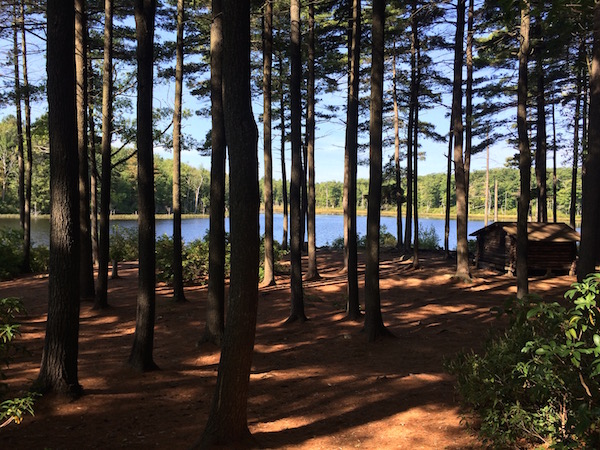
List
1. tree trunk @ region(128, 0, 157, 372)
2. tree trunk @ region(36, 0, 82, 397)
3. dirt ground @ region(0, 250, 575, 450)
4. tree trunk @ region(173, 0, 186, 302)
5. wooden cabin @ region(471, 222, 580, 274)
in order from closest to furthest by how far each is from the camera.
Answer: dirt ground @ region(0, 250, 575, 450), tree trunk @ region(36, 0, 82, 397), tree trunk @ region(128, 0, 157, 372), tree trunk @ region(173, 0, 186, 302), wooden cabin @ region(471, 222, 580, 274)

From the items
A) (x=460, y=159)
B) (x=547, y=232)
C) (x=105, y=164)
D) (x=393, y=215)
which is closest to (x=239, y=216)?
(x=105, y=164)

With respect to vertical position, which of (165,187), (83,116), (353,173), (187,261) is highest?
(165,187)

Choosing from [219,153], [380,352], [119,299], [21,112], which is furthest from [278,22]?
[380,352]

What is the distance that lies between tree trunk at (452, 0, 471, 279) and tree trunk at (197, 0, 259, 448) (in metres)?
13.2

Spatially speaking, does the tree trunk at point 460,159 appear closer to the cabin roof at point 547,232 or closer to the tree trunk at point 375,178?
the cabin roof at point 547,232

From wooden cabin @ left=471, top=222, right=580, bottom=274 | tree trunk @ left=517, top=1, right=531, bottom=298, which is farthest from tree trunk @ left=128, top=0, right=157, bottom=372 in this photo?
wooden cabin @ left=471, top=222, right=580, bottom=274

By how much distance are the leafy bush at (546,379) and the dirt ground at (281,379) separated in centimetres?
51

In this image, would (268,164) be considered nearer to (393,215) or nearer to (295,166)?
(295,166)

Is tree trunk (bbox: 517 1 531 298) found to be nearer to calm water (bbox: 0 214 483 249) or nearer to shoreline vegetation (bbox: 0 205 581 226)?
calm water (bbox: 0 214 483 249)

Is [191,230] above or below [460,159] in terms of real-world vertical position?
below

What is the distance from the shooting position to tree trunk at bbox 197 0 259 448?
3.85 metres

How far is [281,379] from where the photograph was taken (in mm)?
6711

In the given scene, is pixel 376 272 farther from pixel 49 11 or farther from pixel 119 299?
pixel 119 299

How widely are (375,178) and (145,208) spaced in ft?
15.7
